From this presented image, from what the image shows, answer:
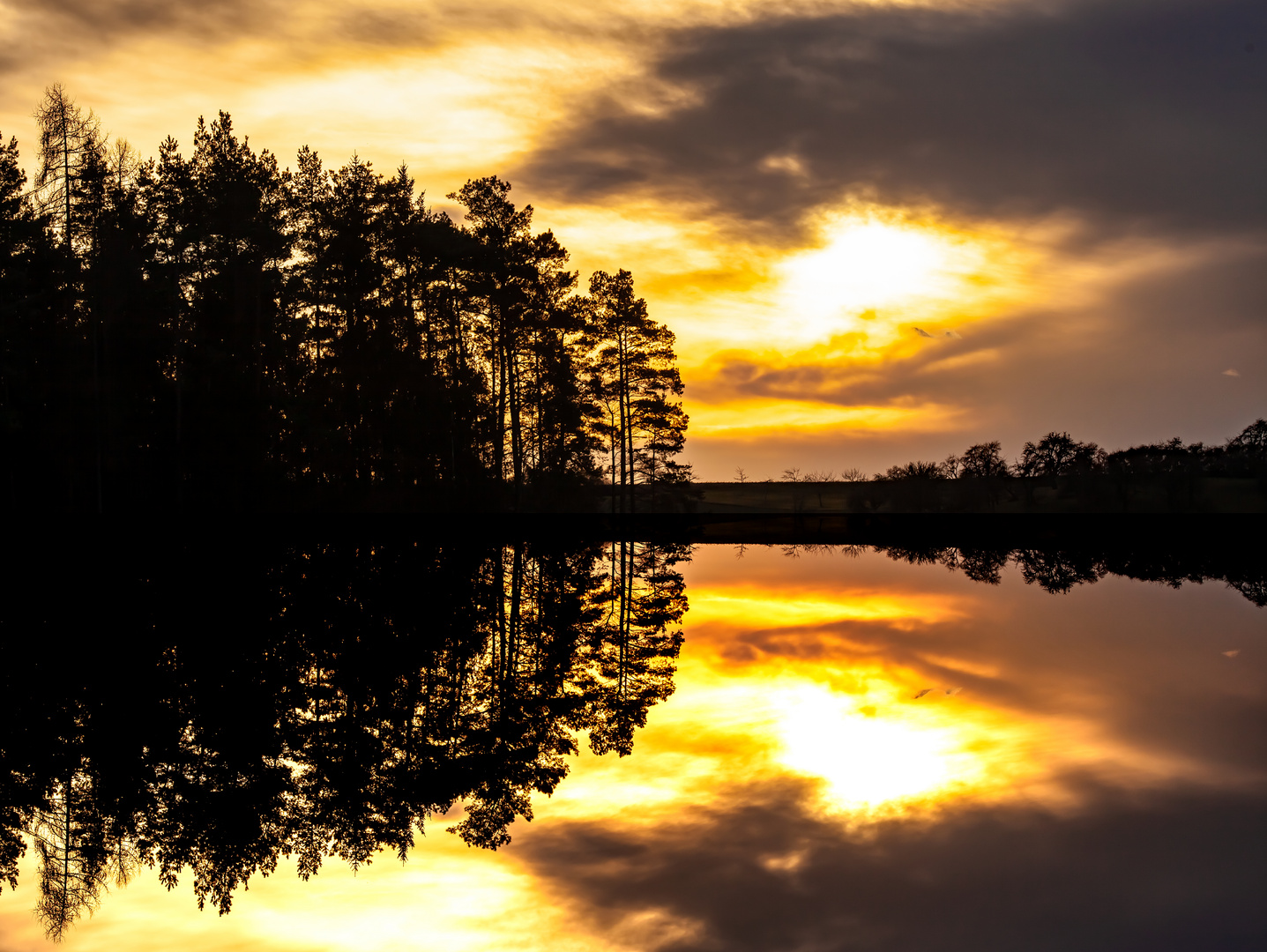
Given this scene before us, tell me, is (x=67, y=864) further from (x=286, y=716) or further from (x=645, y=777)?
(x=645, y=777)

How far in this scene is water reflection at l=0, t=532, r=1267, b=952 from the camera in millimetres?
6531

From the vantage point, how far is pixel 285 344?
180 feet

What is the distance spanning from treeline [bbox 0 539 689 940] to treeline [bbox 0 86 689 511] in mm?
29154

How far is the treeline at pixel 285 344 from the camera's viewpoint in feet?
163

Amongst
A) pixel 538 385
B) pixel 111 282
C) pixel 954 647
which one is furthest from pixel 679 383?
pixel 954 647

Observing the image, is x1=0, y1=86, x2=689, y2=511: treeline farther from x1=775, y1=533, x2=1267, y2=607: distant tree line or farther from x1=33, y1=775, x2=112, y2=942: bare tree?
x1=33, y1=775, x2=112, y2=942: bare tree

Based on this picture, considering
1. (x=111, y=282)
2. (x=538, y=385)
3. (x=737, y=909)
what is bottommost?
(x=737, y=909)

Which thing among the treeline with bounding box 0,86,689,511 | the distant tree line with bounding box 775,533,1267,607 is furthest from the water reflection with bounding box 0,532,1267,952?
the treeline with bounding box 0,86,689,511

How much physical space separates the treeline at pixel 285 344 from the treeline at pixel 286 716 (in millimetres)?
29154

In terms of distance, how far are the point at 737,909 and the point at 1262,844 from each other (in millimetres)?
4243

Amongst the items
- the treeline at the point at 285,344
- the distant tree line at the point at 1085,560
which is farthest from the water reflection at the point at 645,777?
the treeline at the point at 285,344

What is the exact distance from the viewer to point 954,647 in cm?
1703

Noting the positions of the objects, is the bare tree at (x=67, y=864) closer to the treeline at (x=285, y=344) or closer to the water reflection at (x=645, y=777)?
the water reflection at (x=645, y=777)

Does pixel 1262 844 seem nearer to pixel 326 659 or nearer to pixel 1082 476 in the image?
pixel 326 659
